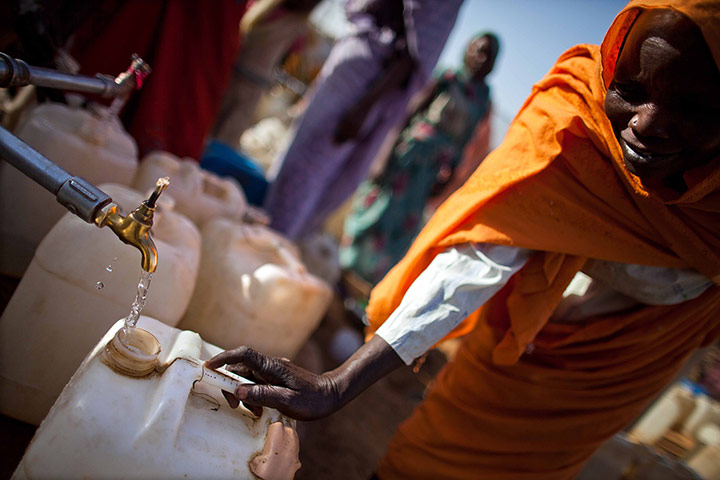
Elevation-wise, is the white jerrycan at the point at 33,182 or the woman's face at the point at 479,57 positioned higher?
the woman's face at the point at 479,57

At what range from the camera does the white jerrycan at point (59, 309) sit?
40.3 inches

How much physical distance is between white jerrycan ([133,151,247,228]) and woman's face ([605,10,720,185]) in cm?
149

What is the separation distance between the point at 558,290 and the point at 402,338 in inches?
16.7

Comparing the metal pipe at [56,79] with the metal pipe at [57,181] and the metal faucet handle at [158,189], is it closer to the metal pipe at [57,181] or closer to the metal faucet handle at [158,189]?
the metal pipe at [57,181]

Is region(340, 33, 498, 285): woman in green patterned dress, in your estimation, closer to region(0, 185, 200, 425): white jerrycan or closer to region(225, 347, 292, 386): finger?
region(0, 185, 200, 425): white jerrycan

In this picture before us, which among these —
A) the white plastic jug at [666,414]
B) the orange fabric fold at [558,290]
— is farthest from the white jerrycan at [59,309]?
the white plastic jug at [666,414]

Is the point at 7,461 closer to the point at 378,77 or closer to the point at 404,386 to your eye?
the point at 404,386

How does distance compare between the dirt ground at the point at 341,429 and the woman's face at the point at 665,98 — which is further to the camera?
the dirt ground at the point at 341,429

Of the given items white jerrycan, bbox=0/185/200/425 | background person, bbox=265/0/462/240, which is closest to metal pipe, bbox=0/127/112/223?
white jerrycan, bbox=0/185/200/425

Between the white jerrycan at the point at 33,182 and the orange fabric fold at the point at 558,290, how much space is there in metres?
1.07

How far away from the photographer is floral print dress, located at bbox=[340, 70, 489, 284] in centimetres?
321

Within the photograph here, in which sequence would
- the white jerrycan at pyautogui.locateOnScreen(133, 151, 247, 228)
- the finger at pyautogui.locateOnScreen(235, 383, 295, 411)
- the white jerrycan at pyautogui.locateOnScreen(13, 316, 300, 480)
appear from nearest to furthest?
the white jerrycan at pyautogui.locateOnScreen(13, 316, 300, 480) < the finger at pyautogui.locateOnScreen(235, 383, 295, 411) < the white jerrycan at pyautogui.locateOnScreen(133, 151, 247, 228)

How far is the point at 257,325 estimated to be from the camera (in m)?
1.42

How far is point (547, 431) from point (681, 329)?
0.48 metres
